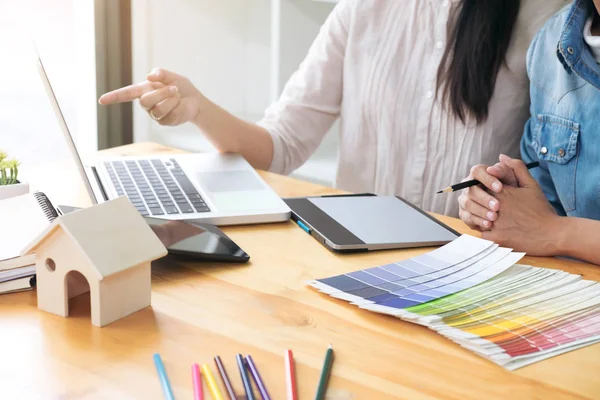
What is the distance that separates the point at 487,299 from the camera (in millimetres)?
810

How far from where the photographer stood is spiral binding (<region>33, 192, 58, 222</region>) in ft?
2.91

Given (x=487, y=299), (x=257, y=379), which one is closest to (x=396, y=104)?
(x=487, y=299)

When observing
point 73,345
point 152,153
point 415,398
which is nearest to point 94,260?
point 73,345

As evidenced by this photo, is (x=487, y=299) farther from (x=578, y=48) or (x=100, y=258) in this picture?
(x=578, y=48)

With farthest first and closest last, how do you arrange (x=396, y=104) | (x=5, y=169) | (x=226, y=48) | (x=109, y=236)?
1. (x=226, y=48)
2. (x=396, y=104)
3. (x=5, y=169)
4. (x=109, y=236)

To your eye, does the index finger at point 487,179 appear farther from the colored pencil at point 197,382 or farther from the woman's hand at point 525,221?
the colored pencil at point 197,382

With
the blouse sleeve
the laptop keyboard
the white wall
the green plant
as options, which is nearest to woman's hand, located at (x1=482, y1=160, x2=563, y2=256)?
the laptop keyboard

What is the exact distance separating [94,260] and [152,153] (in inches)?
30.9

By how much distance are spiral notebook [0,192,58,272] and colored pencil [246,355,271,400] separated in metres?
0.27

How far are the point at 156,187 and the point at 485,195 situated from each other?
51 cm

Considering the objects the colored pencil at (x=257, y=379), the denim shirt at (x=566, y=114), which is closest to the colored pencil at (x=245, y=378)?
the colored pencil at (x=257, y=379)

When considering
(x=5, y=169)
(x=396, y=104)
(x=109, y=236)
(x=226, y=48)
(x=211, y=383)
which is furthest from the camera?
(x=226, y=48)

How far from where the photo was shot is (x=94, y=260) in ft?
Result: 2.27

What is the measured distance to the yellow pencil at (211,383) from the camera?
60 centimetres
